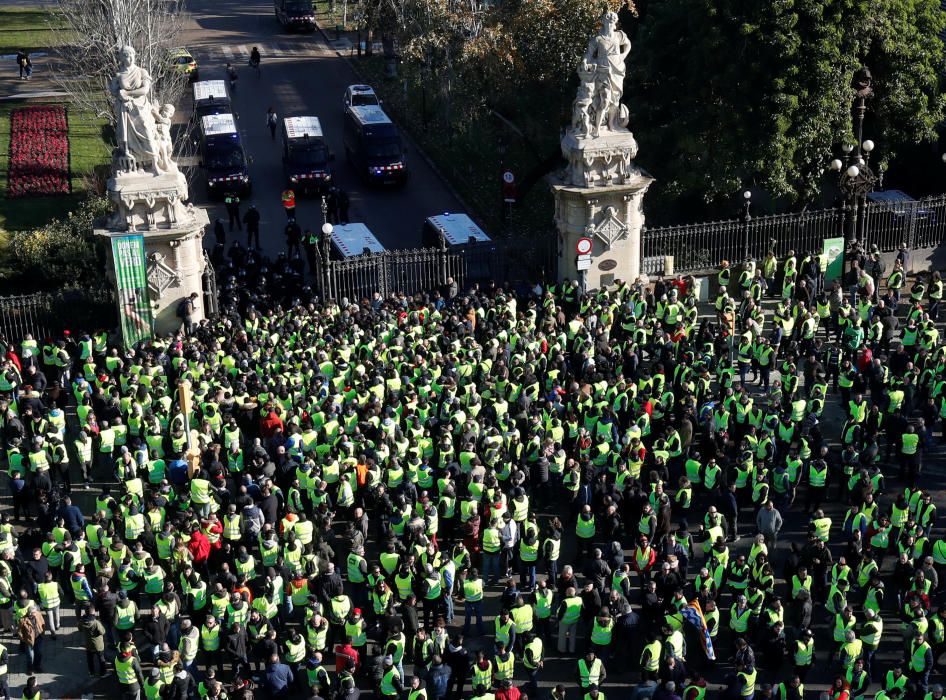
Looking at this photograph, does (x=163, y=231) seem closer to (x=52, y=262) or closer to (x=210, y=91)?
(x=52, y=262)

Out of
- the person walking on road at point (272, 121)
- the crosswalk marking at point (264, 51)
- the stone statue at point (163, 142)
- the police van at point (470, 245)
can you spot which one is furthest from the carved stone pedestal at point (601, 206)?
the crosswalk marking at point (264, 51)

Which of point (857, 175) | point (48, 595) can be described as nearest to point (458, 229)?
point (857, 175)

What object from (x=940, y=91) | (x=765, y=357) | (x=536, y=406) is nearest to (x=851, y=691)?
(x=536, y=406)

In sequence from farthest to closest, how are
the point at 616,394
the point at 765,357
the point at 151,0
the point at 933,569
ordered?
the point at 151,0 → the point at 765,357 → the point at 616,394 → the point at 933,569

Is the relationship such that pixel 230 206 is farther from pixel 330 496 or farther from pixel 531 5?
pixel 330 496

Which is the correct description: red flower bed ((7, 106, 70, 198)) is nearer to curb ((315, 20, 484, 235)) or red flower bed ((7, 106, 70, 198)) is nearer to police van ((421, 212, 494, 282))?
curb ((315, 20, 484, 235))

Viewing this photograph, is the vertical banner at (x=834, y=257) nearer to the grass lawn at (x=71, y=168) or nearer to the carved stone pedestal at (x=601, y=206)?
the carved stone pedestal at (x=601, y=206)

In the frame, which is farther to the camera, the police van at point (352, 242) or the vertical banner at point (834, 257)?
the police van at point (352, 242)
